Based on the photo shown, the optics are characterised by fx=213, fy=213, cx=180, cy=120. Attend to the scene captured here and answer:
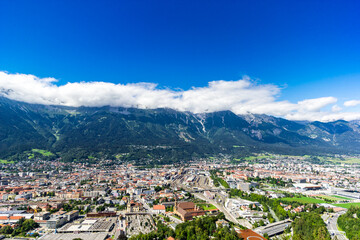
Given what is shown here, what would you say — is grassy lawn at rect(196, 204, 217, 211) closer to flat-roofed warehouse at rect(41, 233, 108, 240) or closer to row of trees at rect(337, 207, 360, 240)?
flat-roofed warehouse at rect(41, 233, 108, 240)

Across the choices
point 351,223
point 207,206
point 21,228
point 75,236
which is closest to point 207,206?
point 207,206

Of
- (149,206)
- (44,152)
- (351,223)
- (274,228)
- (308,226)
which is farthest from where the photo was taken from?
(44,152)

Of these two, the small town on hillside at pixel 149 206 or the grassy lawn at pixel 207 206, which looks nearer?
the small town on hillside at pixel 149 206

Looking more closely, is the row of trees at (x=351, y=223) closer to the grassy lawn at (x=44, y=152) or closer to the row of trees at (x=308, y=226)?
the row of trees at (x=308, y=226)

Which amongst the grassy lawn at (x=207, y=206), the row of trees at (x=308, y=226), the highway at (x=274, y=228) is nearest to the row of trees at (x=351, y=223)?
the row of trees at (x=308, y=226)

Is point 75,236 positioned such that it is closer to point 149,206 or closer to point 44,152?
point 149,206

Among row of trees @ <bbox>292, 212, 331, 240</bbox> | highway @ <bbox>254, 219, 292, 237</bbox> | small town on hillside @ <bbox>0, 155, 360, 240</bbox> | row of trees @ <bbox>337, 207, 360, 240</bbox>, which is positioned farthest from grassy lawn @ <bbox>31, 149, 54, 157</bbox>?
row of trees @ <bbox>337, 207, 360, 240</bbox>

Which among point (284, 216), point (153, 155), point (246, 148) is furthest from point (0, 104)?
point (284, 216)

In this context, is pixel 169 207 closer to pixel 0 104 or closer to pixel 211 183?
pixel 211 183
